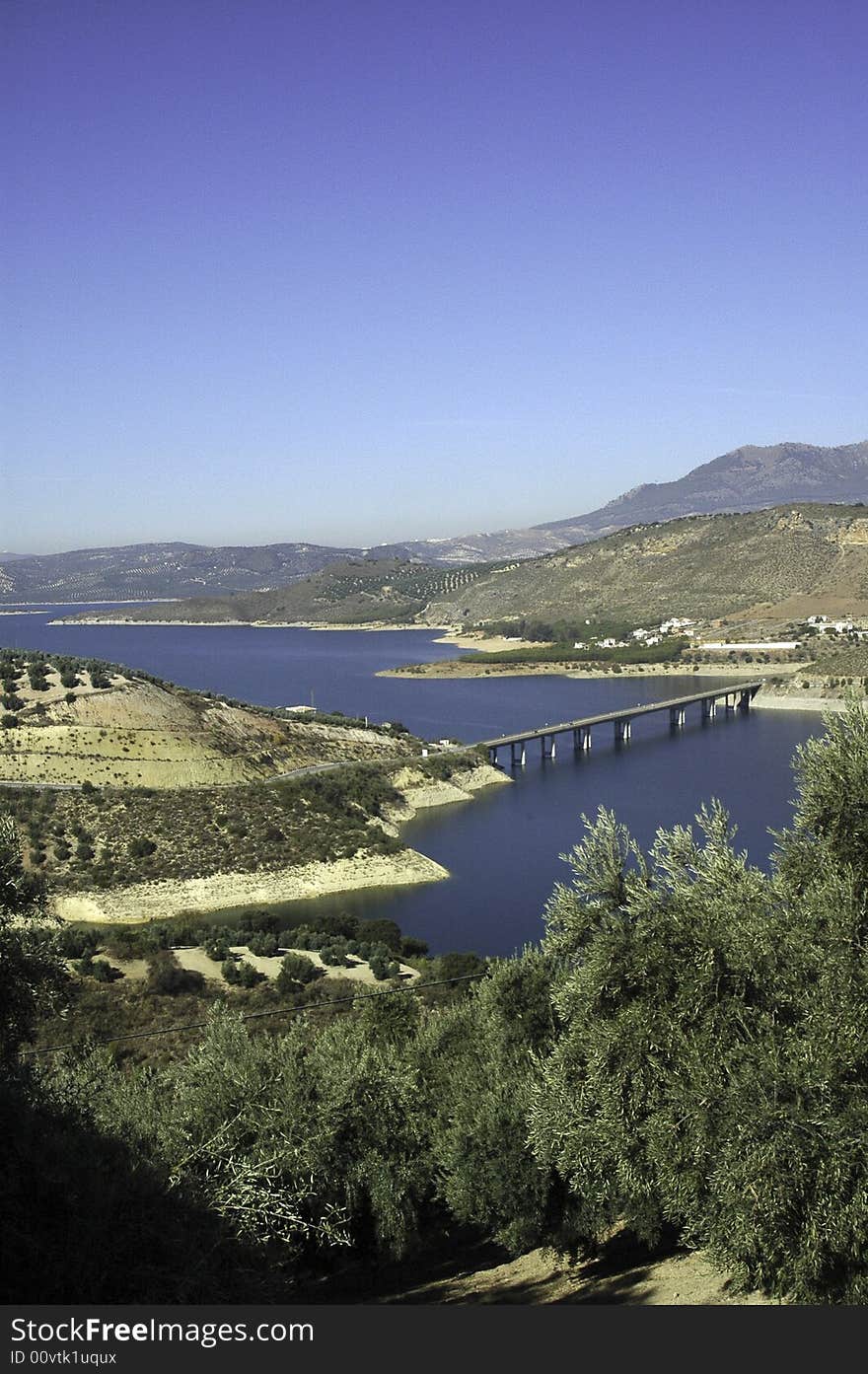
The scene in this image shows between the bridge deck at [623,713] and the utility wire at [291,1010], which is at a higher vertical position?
the bridge deck at [623,713]

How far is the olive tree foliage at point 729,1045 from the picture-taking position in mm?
6852

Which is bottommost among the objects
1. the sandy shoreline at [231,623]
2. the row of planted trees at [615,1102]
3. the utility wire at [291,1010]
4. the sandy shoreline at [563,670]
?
the utility wire at [291,1010]

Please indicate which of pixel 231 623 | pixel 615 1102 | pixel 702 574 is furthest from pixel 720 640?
pixel 615 1102

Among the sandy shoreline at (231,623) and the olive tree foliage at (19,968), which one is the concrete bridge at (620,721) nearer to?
the olive tree foliage at (19,968)

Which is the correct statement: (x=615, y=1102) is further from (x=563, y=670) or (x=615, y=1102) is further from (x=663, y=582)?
(x=663, y=582)

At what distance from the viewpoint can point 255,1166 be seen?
28.2 feet

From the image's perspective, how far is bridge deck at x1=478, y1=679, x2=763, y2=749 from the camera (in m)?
59.5

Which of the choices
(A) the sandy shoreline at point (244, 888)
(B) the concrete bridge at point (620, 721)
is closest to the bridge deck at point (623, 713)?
(B) the concrete bridge at point (620, 721)

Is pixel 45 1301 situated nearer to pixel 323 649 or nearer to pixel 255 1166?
pixel 255 1166

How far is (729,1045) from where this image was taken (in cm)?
779

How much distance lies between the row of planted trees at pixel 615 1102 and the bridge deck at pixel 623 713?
46.1 m

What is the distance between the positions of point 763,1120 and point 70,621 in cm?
18952

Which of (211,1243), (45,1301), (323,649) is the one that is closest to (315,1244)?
(211,1243)

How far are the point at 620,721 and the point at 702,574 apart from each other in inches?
2593
